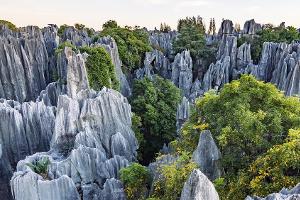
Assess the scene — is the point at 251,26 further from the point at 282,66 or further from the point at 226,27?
the point at 282,66

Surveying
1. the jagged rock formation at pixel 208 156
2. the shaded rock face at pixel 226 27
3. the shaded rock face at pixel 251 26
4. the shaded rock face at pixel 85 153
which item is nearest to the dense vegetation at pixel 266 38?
the shaded rock face at pixel 251 26

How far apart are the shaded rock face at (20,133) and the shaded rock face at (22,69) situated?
919 cm

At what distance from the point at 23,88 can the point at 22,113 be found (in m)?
10.2

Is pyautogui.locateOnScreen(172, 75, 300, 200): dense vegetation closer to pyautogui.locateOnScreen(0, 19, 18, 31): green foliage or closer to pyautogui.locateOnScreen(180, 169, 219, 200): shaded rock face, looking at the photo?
pyautogui.locateOnScreen(180, 169, 219, 200): shaded rock face

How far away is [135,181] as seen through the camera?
14695 millimetres

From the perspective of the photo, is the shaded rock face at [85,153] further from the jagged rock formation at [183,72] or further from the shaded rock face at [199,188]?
the jagged rock formation at [183,72]

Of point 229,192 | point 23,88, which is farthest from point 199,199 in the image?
point 23,88

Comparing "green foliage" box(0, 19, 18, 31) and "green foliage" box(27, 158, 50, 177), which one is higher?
"green foliage" box(0, 19, 18, 31)

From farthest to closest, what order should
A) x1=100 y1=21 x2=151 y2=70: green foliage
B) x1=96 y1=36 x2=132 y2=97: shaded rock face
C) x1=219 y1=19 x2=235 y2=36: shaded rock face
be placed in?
x1=219 y1=19 x2=235 y2=36: shaded rock face → x1=100 y1=21 x2=151 y2=70: green foliage → x1=96 y1=36 x2=132 y2=97: shaded rock face

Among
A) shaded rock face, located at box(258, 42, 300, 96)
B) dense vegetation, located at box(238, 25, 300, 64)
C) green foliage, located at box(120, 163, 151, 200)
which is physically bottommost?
green foliage, located at box(120, 163, 151, 200)

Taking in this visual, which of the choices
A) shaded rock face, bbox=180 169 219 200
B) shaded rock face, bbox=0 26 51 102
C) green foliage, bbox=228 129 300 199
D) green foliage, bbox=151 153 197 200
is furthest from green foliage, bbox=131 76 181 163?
shaded rock face, bbox=180 169 219 200

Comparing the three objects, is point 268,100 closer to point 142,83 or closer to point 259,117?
point 259,117

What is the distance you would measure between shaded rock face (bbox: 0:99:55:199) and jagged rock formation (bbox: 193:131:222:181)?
1056 centimetres

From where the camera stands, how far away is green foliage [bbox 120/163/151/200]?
1469 cm
